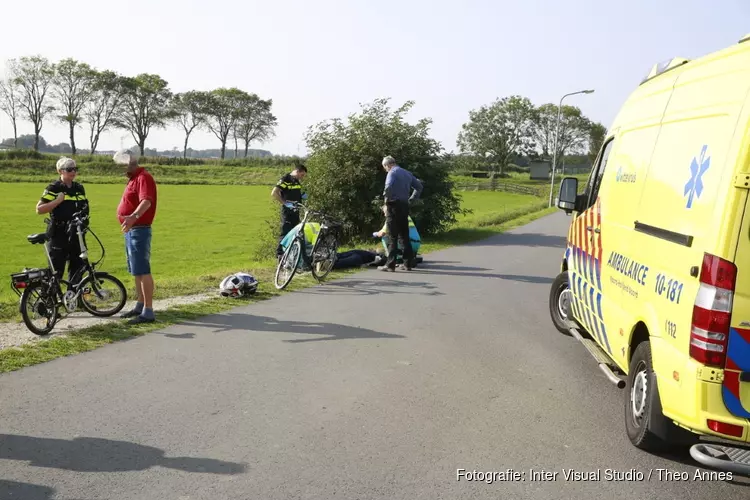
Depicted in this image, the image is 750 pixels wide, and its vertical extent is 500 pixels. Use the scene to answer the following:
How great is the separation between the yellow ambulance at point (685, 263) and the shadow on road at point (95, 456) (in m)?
2.54

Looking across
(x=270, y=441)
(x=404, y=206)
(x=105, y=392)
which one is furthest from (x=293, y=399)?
(x=404, y=206)

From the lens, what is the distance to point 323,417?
5031 millimetres

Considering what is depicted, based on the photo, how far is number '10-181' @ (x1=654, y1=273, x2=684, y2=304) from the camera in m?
4.06

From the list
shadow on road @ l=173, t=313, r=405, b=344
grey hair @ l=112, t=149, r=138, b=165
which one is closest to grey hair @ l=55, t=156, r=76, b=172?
grey hair @ l=112, t=149, r=138, b=165

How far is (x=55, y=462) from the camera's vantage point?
417 cm

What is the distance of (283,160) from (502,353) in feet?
261

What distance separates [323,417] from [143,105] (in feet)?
336

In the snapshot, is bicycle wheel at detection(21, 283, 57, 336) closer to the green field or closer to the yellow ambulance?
the green field

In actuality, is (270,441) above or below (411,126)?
below

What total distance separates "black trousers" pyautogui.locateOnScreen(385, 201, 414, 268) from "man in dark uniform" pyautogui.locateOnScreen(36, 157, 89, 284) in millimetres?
5592

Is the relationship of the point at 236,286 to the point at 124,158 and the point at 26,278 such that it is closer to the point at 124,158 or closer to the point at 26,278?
the point at 124,158

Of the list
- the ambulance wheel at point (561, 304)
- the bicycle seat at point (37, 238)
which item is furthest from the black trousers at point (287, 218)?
the ambulance wheel at point (561, 304)

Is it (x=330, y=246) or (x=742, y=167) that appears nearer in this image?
(x=742, y=167)

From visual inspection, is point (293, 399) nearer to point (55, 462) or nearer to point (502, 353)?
point (55, 462)
